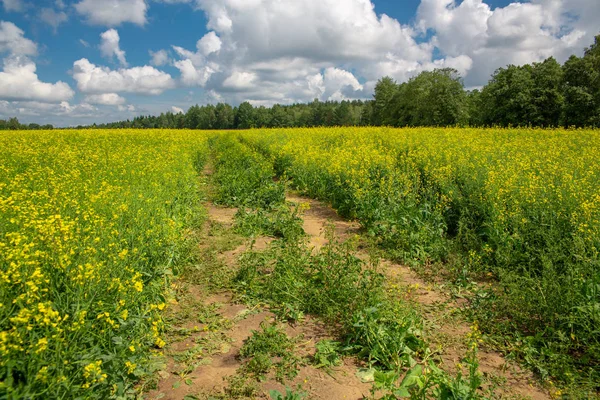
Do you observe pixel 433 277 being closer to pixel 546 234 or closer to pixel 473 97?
pixel 546 234

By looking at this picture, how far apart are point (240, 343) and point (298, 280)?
1.36m

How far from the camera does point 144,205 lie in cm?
557

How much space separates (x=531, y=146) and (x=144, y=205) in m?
12.0

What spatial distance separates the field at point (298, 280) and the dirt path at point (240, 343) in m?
0.04

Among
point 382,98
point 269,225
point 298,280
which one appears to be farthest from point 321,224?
point 382,98

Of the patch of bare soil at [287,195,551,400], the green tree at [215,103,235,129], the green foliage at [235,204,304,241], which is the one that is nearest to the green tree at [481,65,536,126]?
the green foliage at [235,204,304,241]

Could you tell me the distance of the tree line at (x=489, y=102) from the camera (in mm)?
30984

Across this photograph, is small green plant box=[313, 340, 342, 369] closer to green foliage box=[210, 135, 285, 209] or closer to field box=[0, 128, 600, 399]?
field box=[0, 128, 600, 399]

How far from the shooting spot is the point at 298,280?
5.00 metres

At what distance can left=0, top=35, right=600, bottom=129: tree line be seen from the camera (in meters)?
31.0

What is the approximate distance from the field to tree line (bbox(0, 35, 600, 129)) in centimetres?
2201

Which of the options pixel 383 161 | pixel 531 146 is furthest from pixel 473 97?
pixel 383 161

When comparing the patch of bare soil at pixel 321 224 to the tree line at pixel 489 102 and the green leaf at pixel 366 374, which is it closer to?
the green leaf at pixel 366 374

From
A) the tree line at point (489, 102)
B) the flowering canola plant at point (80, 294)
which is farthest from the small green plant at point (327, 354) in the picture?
the tree line at point (489, 102)
